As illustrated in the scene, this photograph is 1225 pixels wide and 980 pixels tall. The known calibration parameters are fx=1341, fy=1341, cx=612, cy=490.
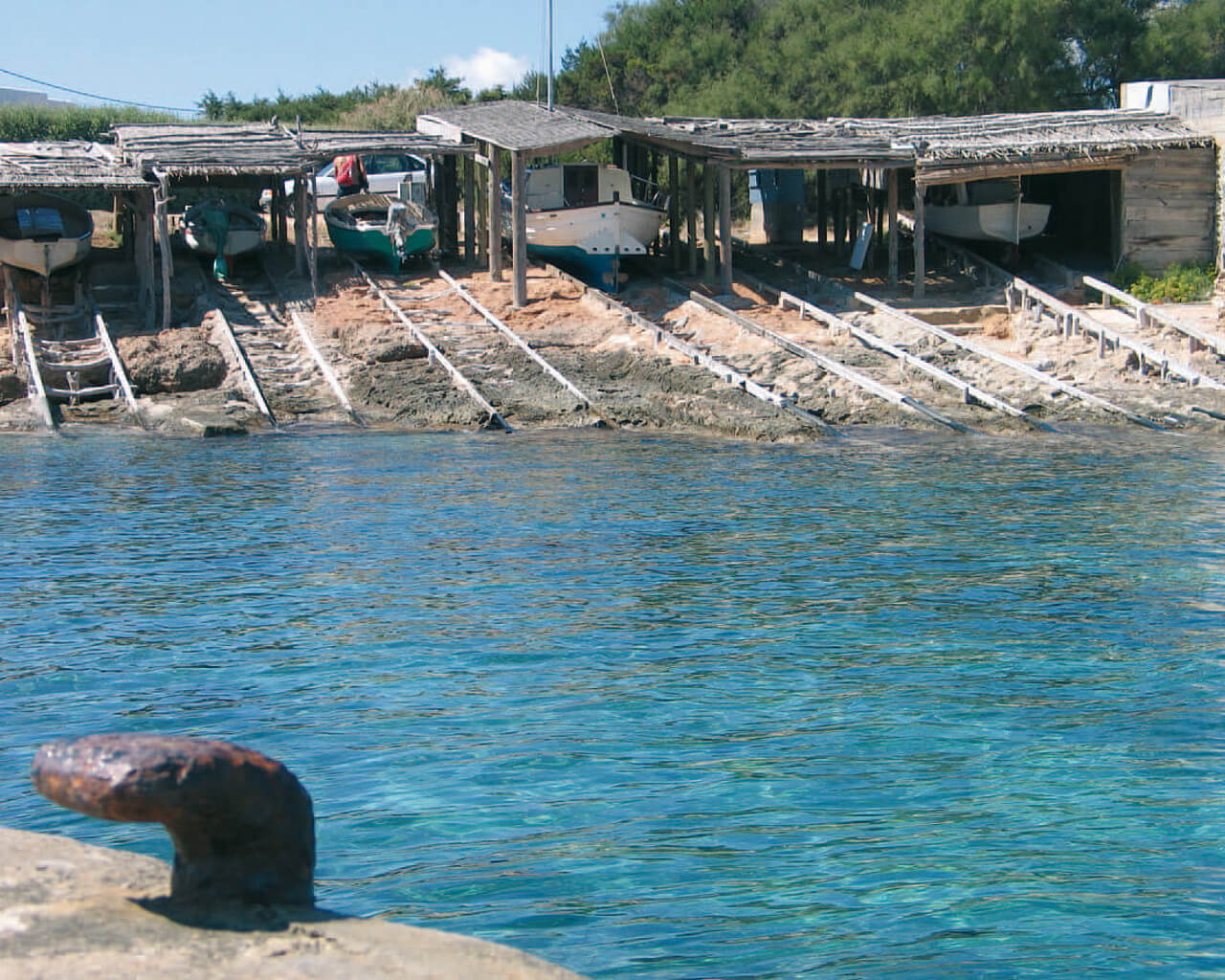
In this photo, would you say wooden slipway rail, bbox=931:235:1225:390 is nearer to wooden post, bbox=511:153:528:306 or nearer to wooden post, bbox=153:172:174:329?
wooden post, bbox=511:153:528:306

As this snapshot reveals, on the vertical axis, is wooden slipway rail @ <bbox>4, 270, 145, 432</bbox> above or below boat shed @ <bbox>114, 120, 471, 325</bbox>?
below

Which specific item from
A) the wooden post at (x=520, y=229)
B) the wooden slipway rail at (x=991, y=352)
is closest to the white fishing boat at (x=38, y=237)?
the wooden post at (x=520, y=229)

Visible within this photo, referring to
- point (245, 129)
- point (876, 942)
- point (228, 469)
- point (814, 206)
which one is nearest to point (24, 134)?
point (245, 129)

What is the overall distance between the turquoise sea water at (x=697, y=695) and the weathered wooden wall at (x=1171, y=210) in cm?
1274

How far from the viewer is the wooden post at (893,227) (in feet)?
89.3

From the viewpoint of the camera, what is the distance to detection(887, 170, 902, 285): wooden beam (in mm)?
27219

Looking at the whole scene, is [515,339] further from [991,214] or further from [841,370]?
[991,214]

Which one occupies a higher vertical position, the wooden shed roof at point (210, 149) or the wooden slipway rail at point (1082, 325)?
the wooden shed roof at point (210, 149)

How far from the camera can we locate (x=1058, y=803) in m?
6.72

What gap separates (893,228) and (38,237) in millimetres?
16405

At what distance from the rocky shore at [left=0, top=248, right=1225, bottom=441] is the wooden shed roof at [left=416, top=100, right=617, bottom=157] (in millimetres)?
2874

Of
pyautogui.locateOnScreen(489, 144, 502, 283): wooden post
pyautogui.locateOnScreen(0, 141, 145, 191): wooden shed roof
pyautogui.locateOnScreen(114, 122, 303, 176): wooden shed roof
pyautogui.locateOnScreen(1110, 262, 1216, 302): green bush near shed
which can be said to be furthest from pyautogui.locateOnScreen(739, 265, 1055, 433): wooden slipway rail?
pyautogui.locateOnScreen(0, 141, 145, 191): wooden shed roof

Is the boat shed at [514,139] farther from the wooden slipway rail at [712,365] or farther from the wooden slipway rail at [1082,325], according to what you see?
the wooden slipway rail at [1082,325]

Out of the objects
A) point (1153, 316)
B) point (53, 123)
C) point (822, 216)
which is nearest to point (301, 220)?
point (822, 216)
